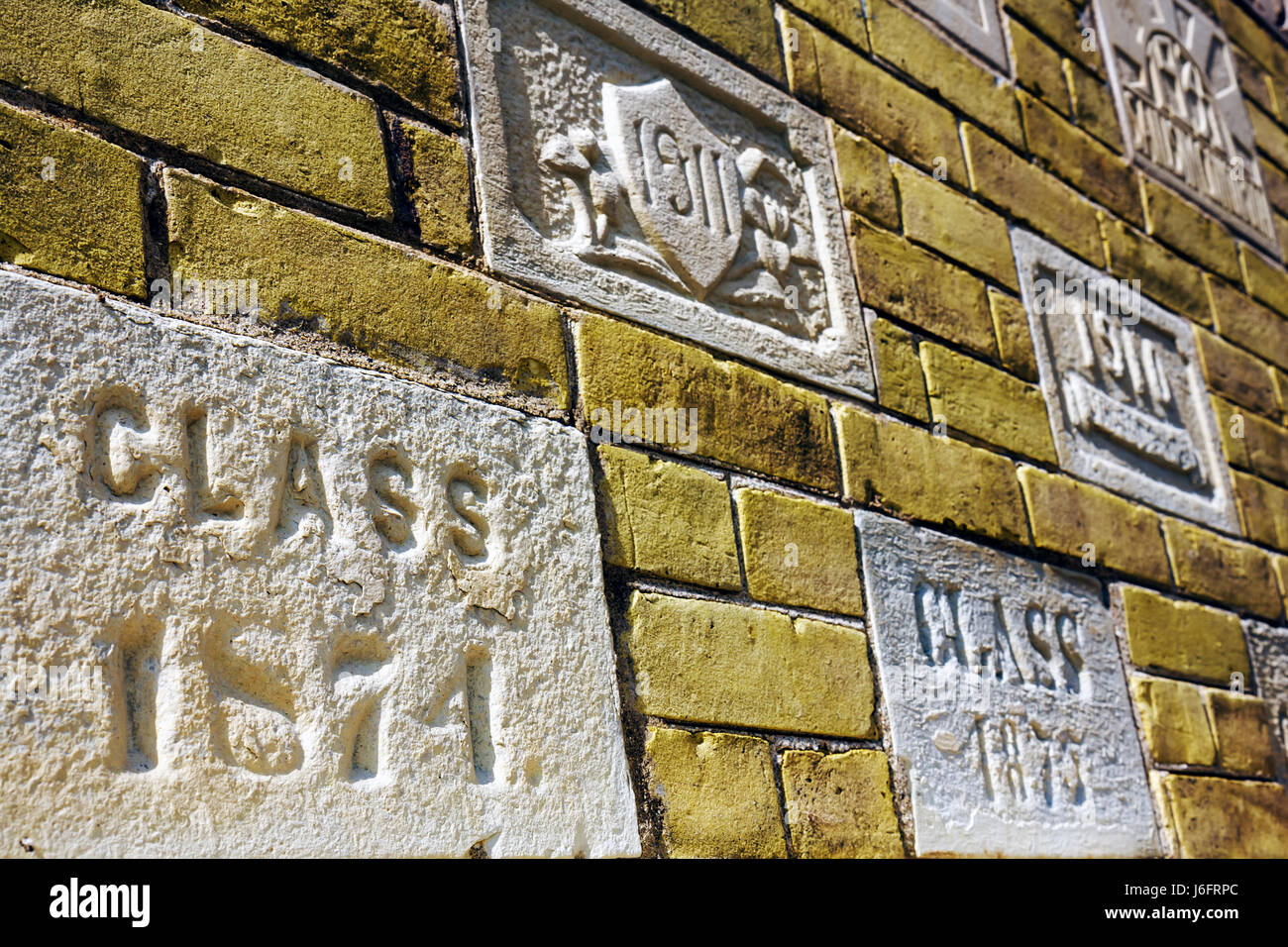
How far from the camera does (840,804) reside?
63.6 inches

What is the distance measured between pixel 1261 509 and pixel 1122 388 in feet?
1.99

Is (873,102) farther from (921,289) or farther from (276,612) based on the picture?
(276,612)

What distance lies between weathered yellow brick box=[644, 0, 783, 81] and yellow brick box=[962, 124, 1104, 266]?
1.95 feet

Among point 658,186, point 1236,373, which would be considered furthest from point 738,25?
point 1236,373

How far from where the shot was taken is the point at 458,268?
4.97ft

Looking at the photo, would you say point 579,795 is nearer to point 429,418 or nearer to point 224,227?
point 429,418

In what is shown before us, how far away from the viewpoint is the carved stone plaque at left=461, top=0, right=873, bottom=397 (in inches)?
65.8

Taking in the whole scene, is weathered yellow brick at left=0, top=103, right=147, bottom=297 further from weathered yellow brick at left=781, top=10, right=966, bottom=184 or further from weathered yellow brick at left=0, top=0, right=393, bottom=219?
weathered yellow brick at left=781, top=10, right=966, bottom=184

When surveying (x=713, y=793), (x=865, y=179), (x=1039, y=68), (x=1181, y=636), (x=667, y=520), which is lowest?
(x=713, y=793)

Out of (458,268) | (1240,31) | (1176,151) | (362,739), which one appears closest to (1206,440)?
(1176,151)

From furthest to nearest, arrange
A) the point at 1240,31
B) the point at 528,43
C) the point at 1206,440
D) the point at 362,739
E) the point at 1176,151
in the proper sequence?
the point at 1240,31
the point at 1176,151
the point at 1206,440
the point at 528,43
the point at 362,739

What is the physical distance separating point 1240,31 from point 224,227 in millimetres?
3672

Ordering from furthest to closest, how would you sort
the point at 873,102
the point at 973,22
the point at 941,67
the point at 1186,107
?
the point at 1186,107
the point at 973,22
the point at 941,67
the point at 873,102

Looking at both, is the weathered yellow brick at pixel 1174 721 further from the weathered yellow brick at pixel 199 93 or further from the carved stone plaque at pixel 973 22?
the weathered yellow brick at pixel 199 93
